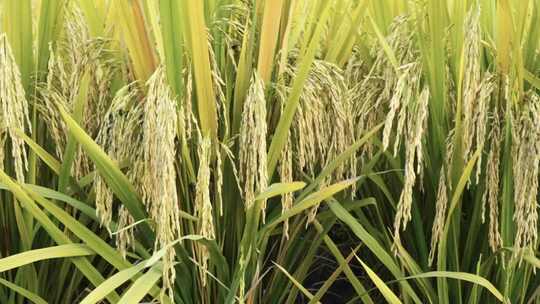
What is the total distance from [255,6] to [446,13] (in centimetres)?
46

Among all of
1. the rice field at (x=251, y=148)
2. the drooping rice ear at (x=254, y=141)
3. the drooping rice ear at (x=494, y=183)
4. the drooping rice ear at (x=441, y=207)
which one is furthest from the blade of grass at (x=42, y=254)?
the drooping rice ear at (x=494, y=183)

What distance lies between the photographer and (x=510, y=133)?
61.2 inches

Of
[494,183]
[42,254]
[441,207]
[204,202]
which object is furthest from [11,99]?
[494,183]

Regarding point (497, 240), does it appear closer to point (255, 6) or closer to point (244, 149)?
point (244, 149)

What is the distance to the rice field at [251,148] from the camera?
4.64 feet

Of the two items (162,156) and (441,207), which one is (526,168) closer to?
(441,207)

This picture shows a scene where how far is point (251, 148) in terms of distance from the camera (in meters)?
1.40

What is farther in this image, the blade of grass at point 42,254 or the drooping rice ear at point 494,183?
the drooping rice ear at point 494,183

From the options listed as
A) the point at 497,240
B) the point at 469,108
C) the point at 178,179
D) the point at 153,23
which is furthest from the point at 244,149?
the point at 497,240

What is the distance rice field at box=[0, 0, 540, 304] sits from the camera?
55.6 inches

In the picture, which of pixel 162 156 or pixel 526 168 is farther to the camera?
pixel 526 168

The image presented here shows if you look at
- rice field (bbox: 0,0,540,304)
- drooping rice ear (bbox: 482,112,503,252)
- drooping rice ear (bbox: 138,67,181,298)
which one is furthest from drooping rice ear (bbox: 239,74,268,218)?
drooping rice ear (bbox: 482,112,503,252)

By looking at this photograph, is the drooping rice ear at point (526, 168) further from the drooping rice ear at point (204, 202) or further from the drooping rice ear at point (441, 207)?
the drooping rice ear at point (204, 202)

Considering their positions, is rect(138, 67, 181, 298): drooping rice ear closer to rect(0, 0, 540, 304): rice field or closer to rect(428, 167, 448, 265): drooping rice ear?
rect(0, 0, 540, 304): rice field
